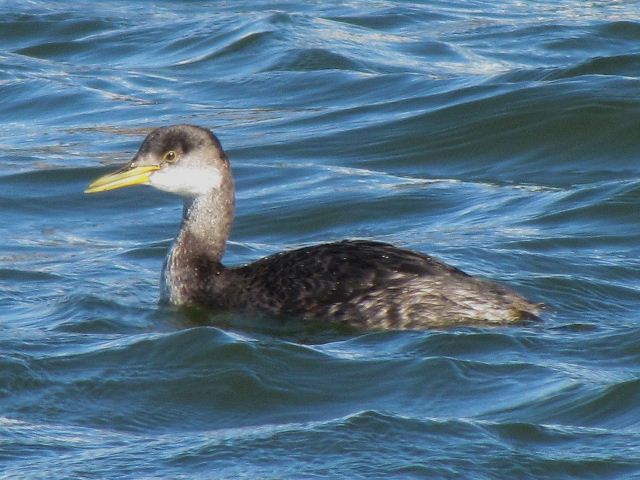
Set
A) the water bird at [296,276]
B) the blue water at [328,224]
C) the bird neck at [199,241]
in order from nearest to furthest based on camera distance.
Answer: the blue water at [328,224], the water bird at [296,276], the bird neck at [199,241]

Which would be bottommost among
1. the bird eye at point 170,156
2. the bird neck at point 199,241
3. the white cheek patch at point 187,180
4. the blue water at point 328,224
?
the blue water at point 328,224

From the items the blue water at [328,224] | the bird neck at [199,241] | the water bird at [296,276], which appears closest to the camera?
the blue water at [328,224]

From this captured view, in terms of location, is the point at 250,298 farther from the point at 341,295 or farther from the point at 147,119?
the point at 147,119

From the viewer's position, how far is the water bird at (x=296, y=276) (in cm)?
959

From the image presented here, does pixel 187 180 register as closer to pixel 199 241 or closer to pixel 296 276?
pixel 199 241

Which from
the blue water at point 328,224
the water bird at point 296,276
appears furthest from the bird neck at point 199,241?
the blue water at point 328,224

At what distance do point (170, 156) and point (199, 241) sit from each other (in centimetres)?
55

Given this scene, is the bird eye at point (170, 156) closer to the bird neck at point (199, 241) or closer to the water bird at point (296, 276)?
the water bird at point (296, 276)

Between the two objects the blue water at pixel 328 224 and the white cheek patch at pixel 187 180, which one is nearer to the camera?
the blue water at pixel 328 224

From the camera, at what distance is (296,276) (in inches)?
387

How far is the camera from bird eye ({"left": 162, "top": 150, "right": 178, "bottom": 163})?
1045cm

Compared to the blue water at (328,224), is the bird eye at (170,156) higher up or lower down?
higher up

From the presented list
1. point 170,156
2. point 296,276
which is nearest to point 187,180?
point 170,156

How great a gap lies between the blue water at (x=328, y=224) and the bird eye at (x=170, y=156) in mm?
861
